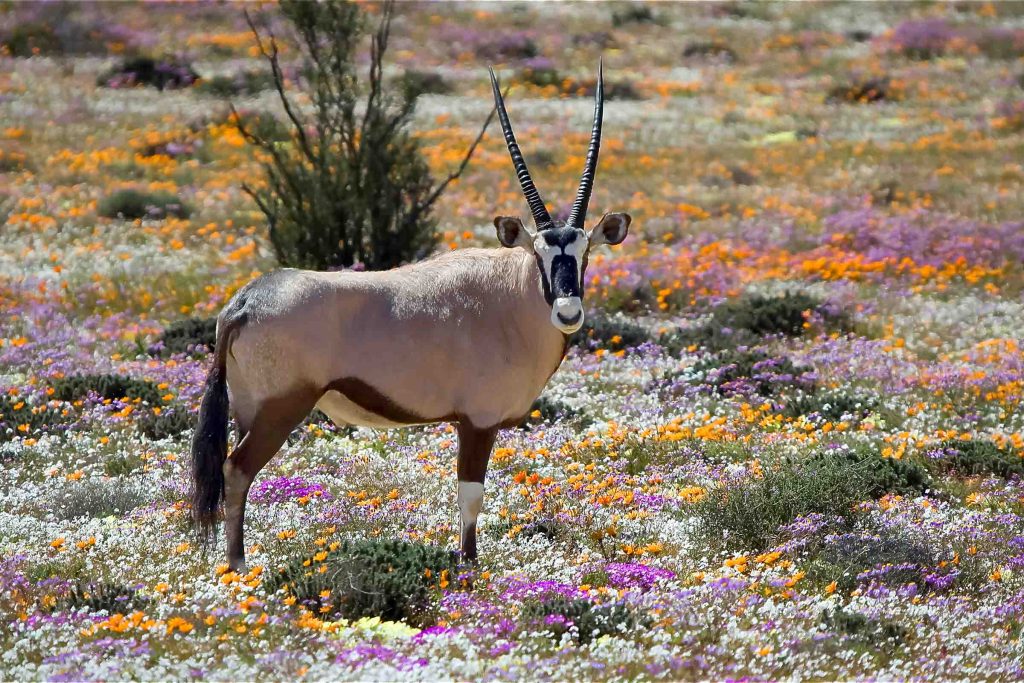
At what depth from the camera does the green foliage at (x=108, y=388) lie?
1279 cm

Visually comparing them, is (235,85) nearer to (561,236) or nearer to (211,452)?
(211,452)

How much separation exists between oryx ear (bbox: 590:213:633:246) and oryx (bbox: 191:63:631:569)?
0.01 meters

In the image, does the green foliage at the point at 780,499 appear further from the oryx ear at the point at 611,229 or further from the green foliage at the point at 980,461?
the oryx ear at the point at 611,229

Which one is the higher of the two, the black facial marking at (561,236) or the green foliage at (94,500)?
the black facial marking at (561,236)

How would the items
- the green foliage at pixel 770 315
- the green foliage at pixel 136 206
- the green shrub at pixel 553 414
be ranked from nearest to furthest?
the green shrub at pixel 553 414, the green foliage at pixel 770 315, the green foliage at pixel 136 206

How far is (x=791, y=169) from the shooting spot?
28.1 meters

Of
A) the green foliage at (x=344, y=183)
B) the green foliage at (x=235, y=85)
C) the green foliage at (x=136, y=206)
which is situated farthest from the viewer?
the green foliage at (x=235, y=85)

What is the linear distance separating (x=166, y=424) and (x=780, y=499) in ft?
18.7

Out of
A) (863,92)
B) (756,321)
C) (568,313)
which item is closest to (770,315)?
(756,321)

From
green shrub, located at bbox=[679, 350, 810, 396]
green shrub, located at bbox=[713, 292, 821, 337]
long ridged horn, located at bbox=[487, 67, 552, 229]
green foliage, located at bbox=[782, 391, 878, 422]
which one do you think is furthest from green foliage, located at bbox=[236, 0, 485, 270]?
long ridged horn, located at bbox=[487, 67, 552, 229]

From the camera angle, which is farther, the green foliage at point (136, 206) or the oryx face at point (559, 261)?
the green foliage at point (136, 206)

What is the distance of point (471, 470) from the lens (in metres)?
8.63

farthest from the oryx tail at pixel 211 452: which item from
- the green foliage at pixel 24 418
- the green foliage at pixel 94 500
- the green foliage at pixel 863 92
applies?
the green foliage at pixel 863 92

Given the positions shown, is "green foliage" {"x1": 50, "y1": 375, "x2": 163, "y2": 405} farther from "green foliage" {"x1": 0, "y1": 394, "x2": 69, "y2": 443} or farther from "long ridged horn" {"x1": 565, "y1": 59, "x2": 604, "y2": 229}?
"long ridged horn" {"x1": 565, "y1": 59, "x2": 604, "y2": 229}
